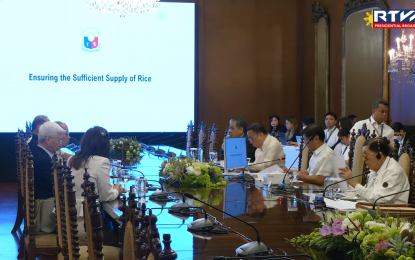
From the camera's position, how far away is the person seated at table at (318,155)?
14.9 ft

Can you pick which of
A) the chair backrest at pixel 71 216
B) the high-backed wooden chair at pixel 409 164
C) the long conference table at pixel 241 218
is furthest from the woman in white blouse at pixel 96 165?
the high-backed wooden chair at pixel 409 164

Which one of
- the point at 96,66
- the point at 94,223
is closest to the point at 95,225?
the point at 94,223

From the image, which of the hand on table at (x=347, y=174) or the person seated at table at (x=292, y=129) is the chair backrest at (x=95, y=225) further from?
the person seated at table at (x=292, y=129)

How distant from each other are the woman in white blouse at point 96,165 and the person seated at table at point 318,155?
1686 millimetres

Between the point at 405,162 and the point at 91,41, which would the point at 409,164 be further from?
the point at 91,41

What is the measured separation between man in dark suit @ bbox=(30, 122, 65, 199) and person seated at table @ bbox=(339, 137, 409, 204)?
208 centimetres

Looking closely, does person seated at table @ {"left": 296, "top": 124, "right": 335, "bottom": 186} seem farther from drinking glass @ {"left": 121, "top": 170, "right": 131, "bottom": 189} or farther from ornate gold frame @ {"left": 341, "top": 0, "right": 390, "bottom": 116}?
ornate gold frame @ {"left": 341, "top": 0, "right": 390, "bottom": 116}

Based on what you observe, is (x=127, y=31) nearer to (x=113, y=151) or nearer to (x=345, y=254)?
(x=113, y=151)

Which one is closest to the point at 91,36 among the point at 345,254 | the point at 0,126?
the point at 0,126

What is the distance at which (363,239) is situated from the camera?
1898mm

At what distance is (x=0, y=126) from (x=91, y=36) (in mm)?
2267

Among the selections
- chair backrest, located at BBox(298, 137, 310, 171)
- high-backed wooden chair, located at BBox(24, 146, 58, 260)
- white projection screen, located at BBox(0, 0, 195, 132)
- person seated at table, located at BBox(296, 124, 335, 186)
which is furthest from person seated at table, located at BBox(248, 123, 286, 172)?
white projection screen, located at BBox(0, 0, 195, 132)

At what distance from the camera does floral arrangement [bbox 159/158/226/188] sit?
4.06m

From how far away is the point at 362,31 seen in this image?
336 inches
